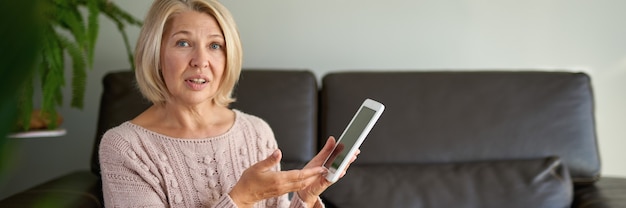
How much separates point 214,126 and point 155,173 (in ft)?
0.61

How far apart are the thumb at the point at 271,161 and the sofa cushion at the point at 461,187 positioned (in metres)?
0.71

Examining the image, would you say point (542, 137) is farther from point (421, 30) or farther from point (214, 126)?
point (214, 126)

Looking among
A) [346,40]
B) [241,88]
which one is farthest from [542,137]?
[241,88]

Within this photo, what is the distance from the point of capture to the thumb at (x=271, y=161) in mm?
1064

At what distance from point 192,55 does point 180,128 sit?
0.18 m

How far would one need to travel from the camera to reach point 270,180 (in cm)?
113

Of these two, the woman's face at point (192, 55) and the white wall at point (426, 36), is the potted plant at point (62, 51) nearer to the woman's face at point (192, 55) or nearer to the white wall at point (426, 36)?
the white wall at point (426, 36)

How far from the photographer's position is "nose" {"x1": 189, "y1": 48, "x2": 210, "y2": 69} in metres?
1.34

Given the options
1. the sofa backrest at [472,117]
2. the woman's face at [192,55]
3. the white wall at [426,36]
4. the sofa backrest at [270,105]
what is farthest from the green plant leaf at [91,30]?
the sofa backrest at [472,117]

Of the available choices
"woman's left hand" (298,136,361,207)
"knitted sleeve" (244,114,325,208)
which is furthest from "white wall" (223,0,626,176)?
"woman's left hand" (298,136,361,207)

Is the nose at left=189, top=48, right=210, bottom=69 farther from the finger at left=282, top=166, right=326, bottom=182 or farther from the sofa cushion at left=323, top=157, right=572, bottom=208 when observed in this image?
the sofa cushion at left=323, top=157, right=572, bottom=208

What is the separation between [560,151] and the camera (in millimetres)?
1921

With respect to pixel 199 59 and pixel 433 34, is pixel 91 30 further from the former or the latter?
pixel 433 34

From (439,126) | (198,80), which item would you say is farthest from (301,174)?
(439,126)
